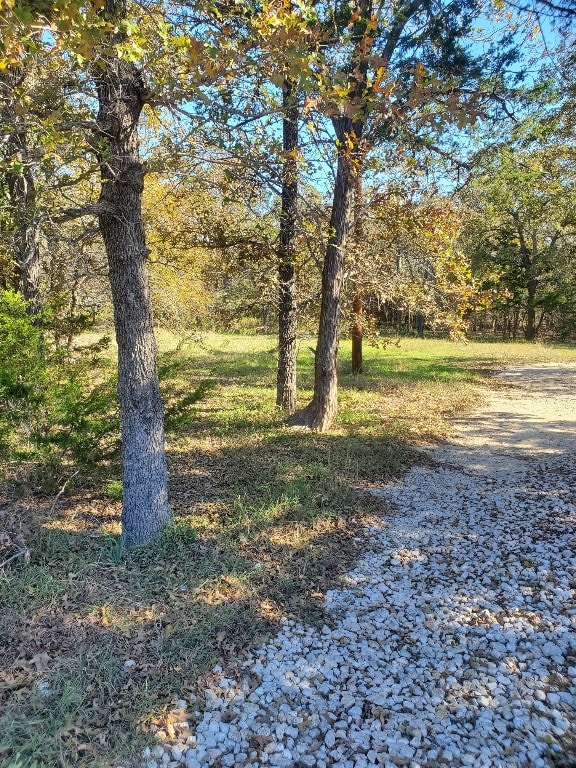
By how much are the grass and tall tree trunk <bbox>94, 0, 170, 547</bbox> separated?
37 cm

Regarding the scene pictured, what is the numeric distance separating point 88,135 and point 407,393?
9.64 metres

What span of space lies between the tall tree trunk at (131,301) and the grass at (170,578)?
37 cm

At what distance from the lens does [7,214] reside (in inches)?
151

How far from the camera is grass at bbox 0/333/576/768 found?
248cm

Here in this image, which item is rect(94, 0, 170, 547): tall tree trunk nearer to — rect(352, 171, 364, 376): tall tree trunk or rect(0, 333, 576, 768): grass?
rect(0, 333, 576, 768): grass

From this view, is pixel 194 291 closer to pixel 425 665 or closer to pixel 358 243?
pixel 358 243

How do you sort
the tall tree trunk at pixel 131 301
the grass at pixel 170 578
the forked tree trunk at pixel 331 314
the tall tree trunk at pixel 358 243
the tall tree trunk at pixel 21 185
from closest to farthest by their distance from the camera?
the grass at pixel 170 578, the tall tree trunk at pixel 21 185, the tall tree trunk at pixel 131 301, the forked tree trunk at pixel 331 314, the tall tree trunk at pixel 358 243

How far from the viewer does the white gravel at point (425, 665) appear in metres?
2.33

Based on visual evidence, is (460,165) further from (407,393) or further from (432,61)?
(407,393)

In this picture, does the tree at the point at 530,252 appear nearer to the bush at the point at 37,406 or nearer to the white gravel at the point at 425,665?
the white gravel at the point at 425,665

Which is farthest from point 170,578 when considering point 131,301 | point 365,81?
point 365,81

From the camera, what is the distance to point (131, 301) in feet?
12.6

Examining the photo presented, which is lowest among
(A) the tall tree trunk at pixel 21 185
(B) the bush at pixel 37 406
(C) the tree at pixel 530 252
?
(B) the bush at pixel 37 406

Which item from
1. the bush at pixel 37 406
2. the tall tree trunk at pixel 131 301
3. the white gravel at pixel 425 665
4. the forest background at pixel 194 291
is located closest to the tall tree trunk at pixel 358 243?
the forest background at pixel 194 291
